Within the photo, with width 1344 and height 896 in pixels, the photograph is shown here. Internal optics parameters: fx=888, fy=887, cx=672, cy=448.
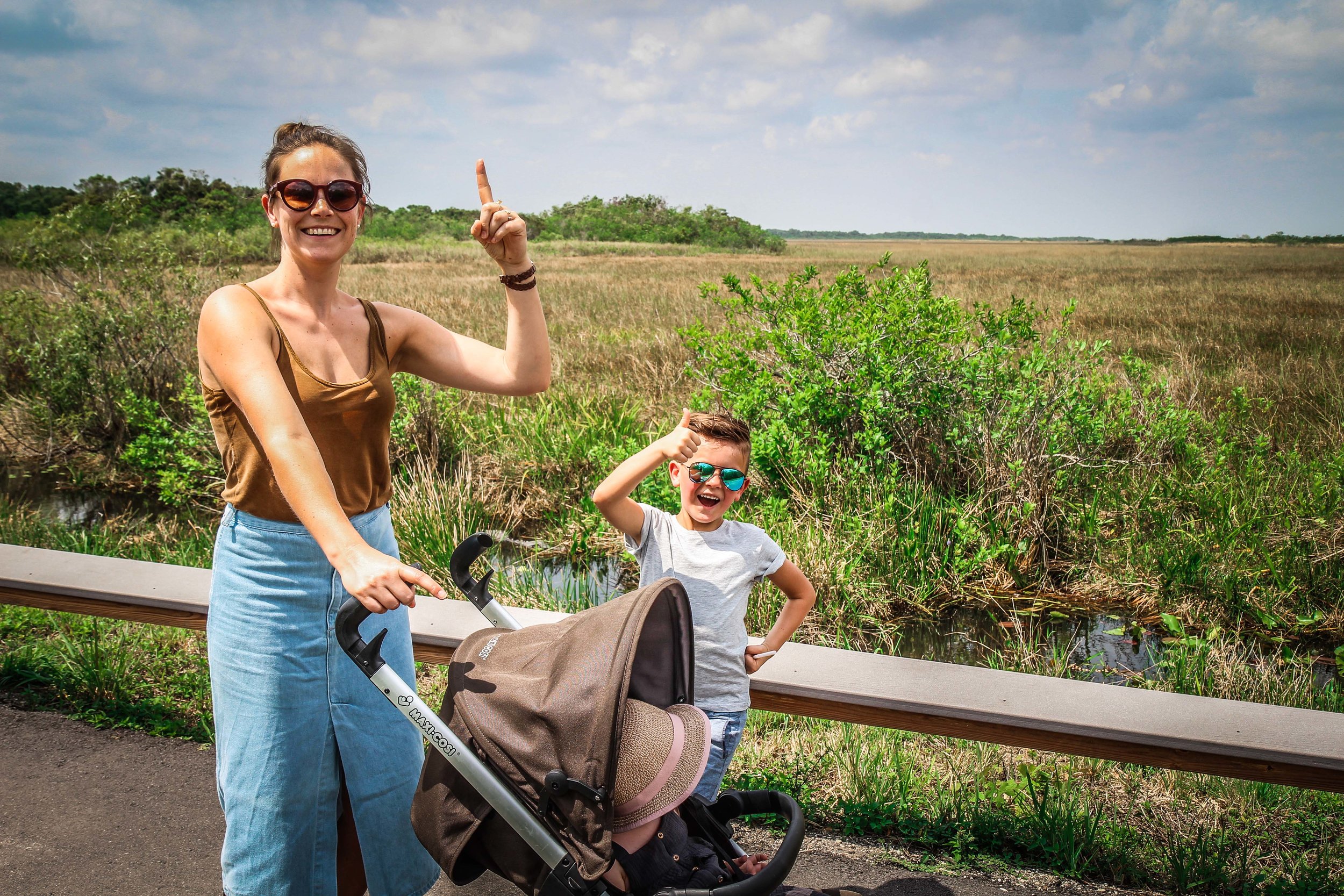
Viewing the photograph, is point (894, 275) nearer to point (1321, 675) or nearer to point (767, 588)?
point (767, 588)

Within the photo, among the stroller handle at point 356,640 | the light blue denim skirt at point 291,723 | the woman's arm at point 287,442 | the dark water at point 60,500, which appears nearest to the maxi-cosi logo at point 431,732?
the stroller handle at point 356,640

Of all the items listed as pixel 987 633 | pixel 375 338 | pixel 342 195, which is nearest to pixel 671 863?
pixel 375 338

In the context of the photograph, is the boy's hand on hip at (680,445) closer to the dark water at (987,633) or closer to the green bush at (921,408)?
the dark water at (987,633)

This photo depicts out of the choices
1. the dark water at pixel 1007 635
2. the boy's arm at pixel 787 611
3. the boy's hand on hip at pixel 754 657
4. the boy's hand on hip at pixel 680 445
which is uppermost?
the boy's hand on hip at pixel 680 445

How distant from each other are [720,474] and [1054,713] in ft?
3.85

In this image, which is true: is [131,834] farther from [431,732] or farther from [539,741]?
[539,741]

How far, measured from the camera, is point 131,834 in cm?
290

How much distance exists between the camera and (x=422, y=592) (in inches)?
162

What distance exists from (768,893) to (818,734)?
1857mm

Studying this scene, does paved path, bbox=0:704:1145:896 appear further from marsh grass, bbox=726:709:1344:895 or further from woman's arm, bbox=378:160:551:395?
woman's arm, bbox=378:160:551:395

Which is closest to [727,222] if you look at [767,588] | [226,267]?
[226,267]

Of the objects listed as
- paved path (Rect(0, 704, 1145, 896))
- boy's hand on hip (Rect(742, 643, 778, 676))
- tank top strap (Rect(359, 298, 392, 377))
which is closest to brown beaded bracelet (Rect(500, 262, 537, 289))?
tank top strap (Rect(359, 298, 392, 377))

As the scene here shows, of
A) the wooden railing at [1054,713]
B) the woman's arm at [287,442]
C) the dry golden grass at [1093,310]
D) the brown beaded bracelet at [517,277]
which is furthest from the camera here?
the dry golden grass at [1093,310]

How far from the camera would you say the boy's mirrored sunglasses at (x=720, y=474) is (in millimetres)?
2402
